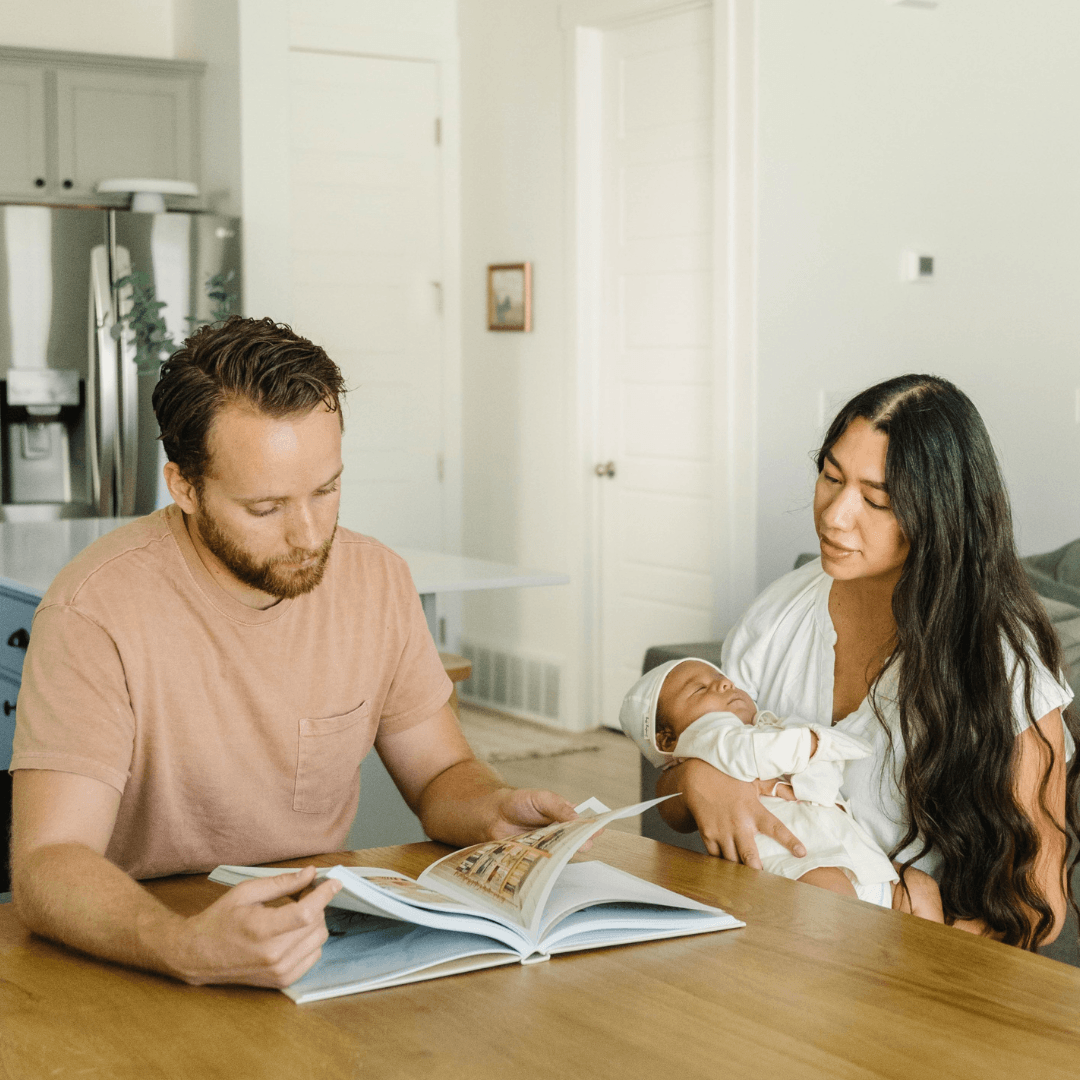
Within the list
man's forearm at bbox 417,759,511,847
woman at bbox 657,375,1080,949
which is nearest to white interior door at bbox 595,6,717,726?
woman at bbox 657,375,1080,949

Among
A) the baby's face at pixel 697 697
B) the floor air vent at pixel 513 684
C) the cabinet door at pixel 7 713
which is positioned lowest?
the floor air vent at pixel 513 684

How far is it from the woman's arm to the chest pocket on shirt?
0.74 meters

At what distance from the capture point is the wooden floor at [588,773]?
14.3ft

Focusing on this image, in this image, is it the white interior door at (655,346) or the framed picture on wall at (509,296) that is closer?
the white interior door at (655,346)

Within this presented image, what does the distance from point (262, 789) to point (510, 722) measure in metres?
3.89

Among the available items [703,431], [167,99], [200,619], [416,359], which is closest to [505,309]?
[416,359]

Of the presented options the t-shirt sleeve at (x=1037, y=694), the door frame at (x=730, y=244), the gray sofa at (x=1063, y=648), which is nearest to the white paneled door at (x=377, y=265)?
the door frame at (x=730, y=244)

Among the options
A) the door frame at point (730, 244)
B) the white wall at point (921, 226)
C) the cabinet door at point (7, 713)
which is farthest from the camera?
the door frame at point (730, 244)

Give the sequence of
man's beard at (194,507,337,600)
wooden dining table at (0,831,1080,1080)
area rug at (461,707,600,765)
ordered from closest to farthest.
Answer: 1. wooden dining table at (0,831,1080,1080)
2. man's beard at (194,507,337,600)
3. area rug at (461,707,600,765)

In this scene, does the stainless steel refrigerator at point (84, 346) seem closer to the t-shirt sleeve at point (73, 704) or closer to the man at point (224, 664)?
the man at point (224, 664)

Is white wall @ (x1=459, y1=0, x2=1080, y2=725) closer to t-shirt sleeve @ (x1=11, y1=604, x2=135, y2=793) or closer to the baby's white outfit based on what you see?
the baby's white outfit

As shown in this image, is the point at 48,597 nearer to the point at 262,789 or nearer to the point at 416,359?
the point at 262,789

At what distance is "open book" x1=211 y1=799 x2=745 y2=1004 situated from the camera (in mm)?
1150

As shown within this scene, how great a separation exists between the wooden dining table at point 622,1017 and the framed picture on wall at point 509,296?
13.8ft
